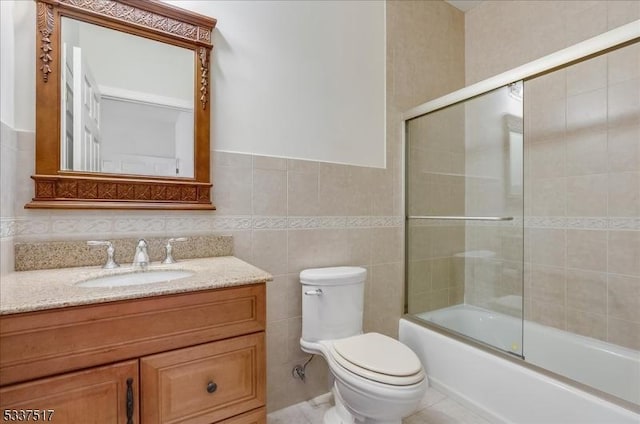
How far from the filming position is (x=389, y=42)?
83.2 inches

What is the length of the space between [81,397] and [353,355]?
3.19ft

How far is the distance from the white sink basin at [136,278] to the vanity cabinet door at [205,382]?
0.33 m

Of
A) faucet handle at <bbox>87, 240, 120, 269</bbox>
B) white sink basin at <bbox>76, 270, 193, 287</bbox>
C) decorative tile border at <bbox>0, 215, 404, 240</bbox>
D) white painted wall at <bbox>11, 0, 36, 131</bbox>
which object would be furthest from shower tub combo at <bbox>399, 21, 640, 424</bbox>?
white painted wall at <bbox>11, 0, 36, 131</bbox>

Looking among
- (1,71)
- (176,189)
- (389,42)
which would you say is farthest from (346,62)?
(1,71)

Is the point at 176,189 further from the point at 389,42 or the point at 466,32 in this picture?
the point at 466,32

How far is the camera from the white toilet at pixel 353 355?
121 cm

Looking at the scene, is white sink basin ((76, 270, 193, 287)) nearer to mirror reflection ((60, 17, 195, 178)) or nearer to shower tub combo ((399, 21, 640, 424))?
mirror reflection ((60, 17, 195, 178))

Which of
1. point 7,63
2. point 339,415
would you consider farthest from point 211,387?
point 7,63

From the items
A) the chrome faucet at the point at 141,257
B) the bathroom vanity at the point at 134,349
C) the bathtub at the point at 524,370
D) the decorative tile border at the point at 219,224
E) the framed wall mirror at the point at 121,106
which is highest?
the framed wall mirror at the point at 121,106

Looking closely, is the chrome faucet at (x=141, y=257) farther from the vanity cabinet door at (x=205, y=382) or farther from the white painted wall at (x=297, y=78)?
the white painted wall at (x=297, y=78)

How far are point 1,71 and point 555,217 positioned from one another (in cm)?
A: 283

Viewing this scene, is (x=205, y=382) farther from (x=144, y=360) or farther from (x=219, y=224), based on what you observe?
(x=219, y=224)

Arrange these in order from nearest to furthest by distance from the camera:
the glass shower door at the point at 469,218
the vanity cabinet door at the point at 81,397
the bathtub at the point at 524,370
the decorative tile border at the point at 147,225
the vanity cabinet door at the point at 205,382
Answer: the vanity cabinet door at the point at 81,397
the vanity cabinet door at the point at 205,382
the decorative tile border at the point at 147,225
the bathtub at the point at 524,370
the glass shower door at the point at 469,218

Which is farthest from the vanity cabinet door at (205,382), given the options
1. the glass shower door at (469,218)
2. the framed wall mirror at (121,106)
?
the glass shower door at (469,218)
